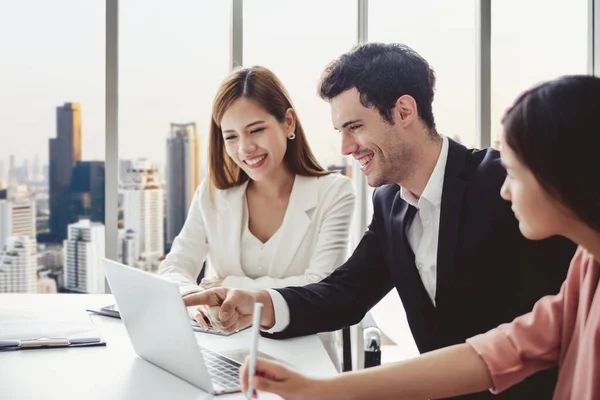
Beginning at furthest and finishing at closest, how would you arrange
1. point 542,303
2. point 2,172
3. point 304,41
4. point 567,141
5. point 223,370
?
point 304,41 < point 2,172 < point 223,370 < point 542,303 < point 567,141

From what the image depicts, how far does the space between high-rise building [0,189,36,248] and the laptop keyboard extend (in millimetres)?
2001

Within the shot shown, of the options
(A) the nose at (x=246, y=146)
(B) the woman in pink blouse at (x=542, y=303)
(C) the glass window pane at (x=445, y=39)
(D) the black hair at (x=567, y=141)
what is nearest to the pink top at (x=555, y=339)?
(B) the woman in pink blouse at (x=542, y=303)

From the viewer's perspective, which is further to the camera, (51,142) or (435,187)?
(51,142)

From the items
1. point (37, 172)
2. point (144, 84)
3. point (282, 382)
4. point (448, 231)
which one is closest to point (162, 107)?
point (144, 84)

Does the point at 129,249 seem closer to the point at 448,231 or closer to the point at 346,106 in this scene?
the point at 346,106

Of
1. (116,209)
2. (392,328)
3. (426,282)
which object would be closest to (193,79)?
(116,209)

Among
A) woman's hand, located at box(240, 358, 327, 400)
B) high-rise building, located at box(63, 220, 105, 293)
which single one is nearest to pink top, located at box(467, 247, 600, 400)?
woman's hand, located at box(240, 358, 327, 400)

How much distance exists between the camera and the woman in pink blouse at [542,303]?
873mm

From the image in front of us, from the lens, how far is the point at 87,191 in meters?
3.01

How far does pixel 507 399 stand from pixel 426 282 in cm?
34

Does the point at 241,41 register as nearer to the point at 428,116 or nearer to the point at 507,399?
the point at 428,116

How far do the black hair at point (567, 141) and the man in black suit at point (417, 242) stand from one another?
57 cm

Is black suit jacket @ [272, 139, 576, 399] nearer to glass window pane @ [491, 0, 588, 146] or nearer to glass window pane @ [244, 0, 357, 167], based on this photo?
glass window pane @ [244, 0, 357, 167]

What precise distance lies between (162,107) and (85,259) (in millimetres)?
851
